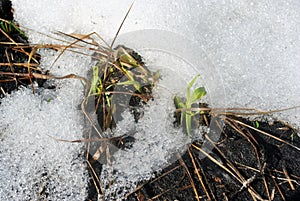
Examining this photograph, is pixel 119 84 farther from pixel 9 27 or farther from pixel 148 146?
pixel 9 27

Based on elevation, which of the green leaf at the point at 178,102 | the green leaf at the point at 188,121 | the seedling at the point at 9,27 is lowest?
the green leaf at the point at 188,121

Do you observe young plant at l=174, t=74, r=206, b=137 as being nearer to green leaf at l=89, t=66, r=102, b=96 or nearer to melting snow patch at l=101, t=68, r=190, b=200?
melting snow patch at l=101, t=68, r=190, b=200

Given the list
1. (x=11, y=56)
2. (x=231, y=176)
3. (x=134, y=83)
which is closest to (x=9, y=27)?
(x=11, y=56)

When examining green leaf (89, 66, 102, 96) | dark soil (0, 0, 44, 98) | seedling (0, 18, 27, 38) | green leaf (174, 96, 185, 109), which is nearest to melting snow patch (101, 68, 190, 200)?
green leaf (174, 96, 185, 109)

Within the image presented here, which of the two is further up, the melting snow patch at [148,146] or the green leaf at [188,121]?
the green leaf at [188,121]

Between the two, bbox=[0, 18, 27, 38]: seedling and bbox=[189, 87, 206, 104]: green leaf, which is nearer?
Answer: bbox=[189, 87, 206, 104]: green leaf

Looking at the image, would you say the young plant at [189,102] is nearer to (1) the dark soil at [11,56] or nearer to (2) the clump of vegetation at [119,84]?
(2) the clump of vegetation at [119,84]

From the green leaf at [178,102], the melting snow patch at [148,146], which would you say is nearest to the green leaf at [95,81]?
the melting snow patch at [148,146]
